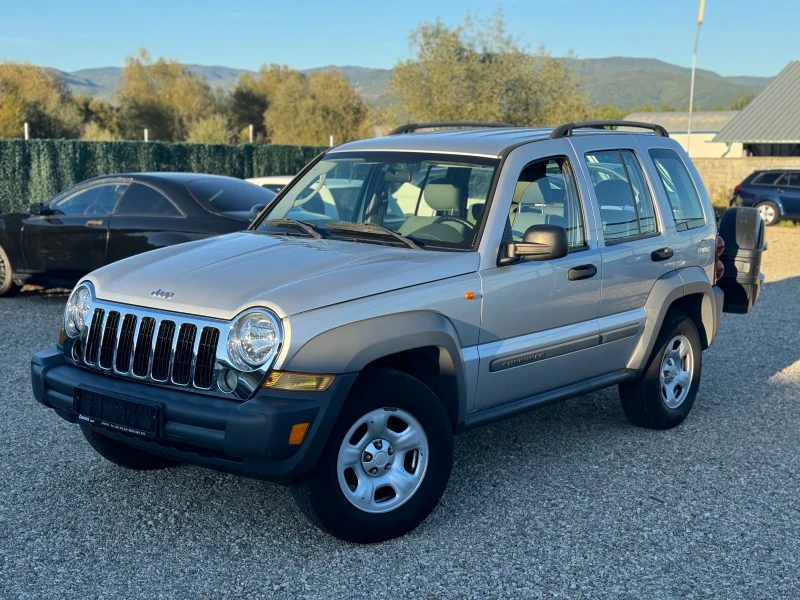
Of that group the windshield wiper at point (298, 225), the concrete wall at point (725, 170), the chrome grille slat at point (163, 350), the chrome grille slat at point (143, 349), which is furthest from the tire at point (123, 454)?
the concrete wall at point (725, 170)

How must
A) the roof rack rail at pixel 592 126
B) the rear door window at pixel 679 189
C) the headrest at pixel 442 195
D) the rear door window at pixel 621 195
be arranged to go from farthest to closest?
the rear door window at pixel 679 189
the rear door window at pixel 621 195
the roof rack rail at pixel 592 126
the headrest at pixel 442 195

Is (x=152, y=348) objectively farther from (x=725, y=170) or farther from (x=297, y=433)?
(x=725, y=170)

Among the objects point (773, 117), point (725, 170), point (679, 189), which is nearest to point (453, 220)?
point (679, 189)

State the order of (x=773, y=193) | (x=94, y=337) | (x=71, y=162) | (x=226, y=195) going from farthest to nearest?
(x=773, y=193) < (x=71, y=162) < (x=226, y=195) < (x=94, y=337)

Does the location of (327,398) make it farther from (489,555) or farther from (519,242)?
(519,242)

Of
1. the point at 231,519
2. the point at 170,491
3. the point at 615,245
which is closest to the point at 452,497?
the point at 231,519

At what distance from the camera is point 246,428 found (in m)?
3.81

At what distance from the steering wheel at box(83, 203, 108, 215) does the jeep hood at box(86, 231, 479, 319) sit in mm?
5475

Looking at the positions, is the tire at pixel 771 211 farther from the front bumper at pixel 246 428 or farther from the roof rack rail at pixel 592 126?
the front bumper at pixel 246 428

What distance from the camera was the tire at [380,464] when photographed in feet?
13.4

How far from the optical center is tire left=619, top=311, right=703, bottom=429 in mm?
6043

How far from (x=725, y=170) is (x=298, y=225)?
27705 mm

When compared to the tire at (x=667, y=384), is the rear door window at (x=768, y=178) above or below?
above

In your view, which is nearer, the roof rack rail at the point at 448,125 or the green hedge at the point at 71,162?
the roof rack rail at the point at 448,125
